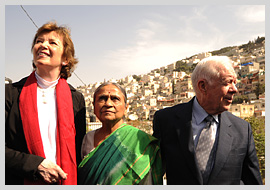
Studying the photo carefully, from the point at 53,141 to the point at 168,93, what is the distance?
76.0 m

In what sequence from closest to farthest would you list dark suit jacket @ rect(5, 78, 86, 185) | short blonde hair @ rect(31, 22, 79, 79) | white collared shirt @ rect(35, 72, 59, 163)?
dark suit jacket @ rect(5, 78, 86, 185), white collared shirt @ rect(35, 72, 59, 163), short blonde hair @ rect(31, 22, 79, 79)

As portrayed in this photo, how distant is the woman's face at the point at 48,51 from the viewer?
2297 mm

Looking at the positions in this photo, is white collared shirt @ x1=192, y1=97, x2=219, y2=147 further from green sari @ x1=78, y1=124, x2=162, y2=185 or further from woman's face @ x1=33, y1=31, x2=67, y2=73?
woman's face @ x1=33, y1=31, x2=67, y2=73

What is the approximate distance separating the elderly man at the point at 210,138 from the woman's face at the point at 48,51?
122 centimetres

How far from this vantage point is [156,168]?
7.88 feet

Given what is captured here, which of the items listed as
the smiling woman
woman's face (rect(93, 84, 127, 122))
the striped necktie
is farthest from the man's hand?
the striped necktie

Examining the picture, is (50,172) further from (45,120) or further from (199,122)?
(199,122)

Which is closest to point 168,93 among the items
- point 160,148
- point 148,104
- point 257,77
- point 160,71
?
point 148,104

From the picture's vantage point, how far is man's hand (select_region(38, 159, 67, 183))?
83.6 inches

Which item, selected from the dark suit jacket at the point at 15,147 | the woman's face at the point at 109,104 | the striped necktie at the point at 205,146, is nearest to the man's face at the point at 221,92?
the striped necktie at the point at 205,146

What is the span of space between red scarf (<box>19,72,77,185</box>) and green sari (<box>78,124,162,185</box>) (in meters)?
0.16

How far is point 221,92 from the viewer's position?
85.7 inches

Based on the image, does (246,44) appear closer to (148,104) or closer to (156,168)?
(148,104)

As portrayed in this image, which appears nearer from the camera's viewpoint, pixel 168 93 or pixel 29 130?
pixel 29 130
